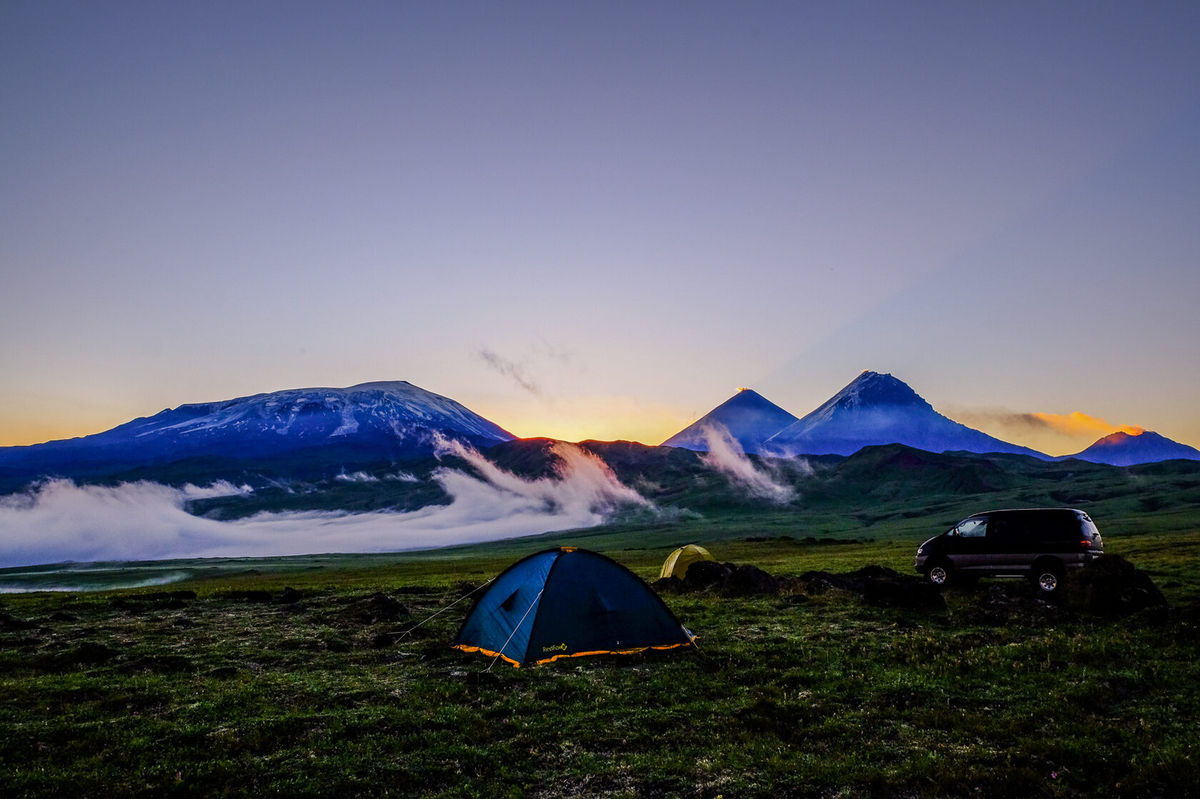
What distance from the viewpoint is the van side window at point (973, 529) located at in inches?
1152

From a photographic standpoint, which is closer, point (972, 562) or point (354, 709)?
point (354, 709)

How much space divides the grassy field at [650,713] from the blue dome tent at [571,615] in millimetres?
595

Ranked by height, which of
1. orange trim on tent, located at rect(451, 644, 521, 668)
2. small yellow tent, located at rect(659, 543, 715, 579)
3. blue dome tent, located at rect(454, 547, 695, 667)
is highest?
blue dome tent, located at rect(454, 547, 695, 667)

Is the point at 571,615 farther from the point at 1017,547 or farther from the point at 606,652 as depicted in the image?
the point at 1017,547

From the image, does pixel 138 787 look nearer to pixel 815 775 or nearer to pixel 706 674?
pixel 815 775

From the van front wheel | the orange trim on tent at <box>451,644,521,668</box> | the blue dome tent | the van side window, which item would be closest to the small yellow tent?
the van front wheel

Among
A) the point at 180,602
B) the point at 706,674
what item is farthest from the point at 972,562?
the point at 180,602

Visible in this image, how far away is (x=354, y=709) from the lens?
48.0ft

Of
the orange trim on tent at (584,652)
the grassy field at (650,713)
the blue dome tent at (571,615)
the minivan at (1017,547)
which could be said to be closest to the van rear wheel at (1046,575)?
the minivan at (1017,547)

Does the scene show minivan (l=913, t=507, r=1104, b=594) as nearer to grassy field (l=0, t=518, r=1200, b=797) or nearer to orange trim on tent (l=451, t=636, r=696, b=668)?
grassy field (l=0, t=518, r=1200, b=797)

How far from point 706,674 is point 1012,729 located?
A: 7014 millimetres

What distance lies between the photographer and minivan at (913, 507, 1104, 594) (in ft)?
88.6

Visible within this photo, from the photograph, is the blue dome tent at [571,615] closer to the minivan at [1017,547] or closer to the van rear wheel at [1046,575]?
the minivan at [1017,547]

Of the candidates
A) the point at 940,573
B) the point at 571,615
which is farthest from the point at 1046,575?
the point at 571,615
